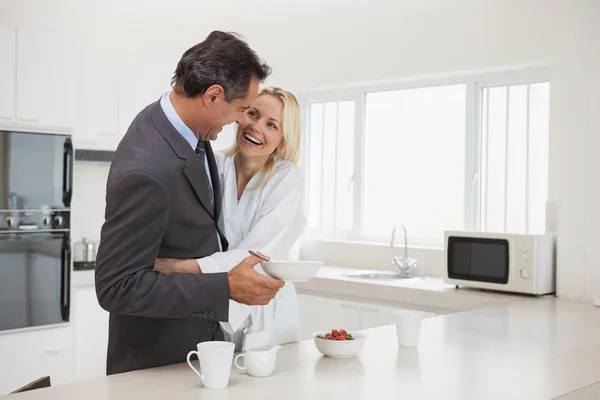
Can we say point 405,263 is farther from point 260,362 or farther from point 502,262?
point 260,362

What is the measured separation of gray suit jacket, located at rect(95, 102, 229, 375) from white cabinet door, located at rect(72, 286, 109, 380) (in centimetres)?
260

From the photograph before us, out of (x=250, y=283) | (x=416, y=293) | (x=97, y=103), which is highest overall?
(x=97, y=103)

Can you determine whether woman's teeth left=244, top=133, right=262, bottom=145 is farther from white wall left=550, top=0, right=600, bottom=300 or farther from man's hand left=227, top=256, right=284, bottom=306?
white wall left=550, top=0, right=600, bottom=300

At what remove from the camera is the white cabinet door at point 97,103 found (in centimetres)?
452

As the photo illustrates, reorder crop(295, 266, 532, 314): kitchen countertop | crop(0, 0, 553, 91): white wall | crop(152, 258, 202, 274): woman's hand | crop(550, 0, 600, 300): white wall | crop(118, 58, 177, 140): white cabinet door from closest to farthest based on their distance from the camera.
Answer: crop(152, 258, 202, 274): woman's hand
crop(550, 0, 600, 300): white wall
crop(295, 266, 532, 314): kitchen countertop
crop(0, 0, 553, 91): white wall
crop(118, 58, 177, 140): white cabinet door

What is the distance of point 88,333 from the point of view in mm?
4484

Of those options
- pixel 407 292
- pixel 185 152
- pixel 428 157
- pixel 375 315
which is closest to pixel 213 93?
pixel 185 152

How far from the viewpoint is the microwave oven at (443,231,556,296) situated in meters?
3.62

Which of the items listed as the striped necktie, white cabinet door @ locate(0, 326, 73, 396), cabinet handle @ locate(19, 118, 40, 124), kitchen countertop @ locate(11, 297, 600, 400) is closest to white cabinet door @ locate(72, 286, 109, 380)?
white cabinet door @ locate(0, 326, 73, 396)

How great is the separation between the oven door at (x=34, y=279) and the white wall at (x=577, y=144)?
2790mm

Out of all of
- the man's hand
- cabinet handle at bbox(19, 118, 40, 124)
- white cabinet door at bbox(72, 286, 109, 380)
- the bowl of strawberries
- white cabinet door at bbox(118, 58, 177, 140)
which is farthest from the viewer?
white cabinet door at bbox(118, 58, 177, 140)

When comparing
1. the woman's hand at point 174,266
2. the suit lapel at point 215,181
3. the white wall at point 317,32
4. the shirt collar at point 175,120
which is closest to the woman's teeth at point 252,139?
the suit lapel at point 215,181

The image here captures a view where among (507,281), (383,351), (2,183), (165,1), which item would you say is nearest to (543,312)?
(507,281)

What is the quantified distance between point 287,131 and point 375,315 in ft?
6.05
